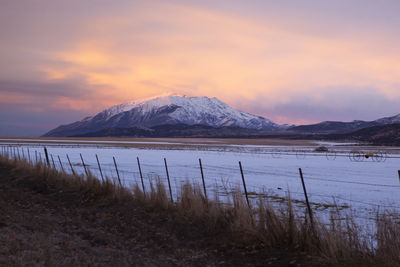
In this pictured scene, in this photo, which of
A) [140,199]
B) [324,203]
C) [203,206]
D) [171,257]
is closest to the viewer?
[171,257]

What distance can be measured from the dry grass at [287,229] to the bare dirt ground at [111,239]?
0.25m

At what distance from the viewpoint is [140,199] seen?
1266cm

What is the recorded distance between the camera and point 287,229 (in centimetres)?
794

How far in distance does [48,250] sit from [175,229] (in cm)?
372

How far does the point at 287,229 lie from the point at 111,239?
4299mm

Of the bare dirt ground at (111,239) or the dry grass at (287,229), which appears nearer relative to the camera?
the dry grass at (287,229)

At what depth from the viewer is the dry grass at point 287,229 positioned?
21.2ft

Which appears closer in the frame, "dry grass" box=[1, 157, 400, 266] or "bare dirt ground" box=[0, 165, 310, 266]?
"dry grass" box=[1, 157, 400, 266]

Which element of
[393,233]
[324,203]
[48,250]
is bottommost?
[324,203]

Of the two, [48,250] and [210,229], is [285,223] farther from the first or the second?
[48,250]

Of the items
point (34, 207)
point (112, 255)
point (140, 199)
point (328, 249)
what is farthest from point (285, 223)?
point (34, 207)

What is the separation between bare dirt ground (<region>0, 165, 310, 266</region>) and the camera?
7.00 metres

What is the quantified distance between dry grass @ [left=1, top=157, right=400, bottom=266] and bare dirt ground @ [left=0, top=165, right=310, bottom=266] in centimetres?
25

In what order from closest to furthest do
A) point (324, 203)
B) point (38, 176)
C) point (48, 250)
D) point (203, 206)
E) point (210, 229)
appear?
point (48, 250), point (210, 229), point (203, 206), point (324, 203), point (38, 176)
